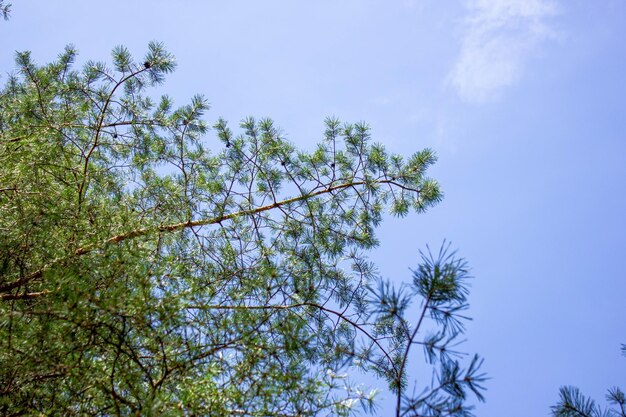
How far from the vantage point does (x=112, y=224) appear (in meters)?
2.55

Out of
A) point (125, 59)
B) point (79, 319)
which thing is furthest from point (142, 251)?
point (125, 59)

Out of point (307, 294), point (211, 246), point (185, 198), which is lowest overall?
point (307, 294)

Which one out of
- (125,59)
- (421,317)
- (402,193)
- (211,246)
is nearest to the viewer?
(421,317)

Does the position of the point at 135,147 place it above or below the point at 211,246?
above

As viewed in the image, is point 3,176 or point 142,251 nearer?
point 142,251

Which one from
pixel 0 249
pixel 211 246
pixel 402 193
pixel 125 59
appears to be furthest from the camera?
pixel 402 193

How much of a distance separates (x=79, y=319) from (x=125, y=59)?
2.23m

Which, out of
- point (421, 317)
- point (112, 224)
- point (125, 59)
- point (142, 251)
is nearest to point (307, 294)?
point (142, 251)

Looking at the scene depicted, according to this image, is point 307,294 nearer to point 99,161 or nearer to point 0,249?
point 0,249

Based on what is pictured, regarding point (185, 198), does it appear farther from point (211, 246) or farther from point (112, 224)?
point (112, 224)

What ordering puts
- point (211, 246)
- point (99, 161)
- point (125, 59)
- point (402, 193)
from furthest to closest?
point (99, 161) → point (402, 193) → point (125, 59) → point (211, 246)

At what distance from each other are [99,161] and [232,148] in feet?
3.35

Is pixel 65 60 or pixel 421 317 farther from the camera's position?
pixel 65 60

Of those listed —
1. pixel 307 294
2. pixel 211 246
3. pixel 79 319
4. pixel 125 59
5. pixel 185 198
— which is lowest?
pixel 79 319
